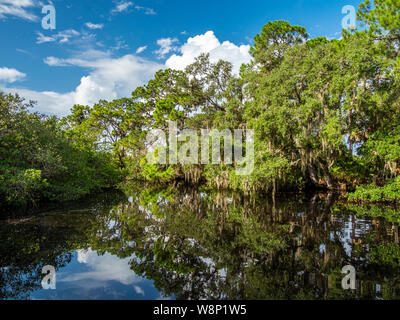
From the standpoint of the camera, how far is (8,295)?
3.88 metres

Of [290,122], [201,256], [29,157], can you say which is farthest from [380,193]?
[29,157]

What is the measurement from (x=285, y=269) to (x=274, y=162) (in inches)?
416

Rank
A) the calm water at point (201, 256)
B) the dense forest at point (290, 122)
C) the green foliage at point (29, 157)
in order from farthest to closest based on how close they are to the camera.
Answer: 1. the dense forest at point (290, 122)
2. the green foliage at point (29, 157)
3. the calm water at point (201, 256)

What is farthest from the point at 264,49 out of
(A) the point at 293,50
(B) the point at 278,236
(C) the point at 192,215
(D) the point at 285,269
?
(D) the point at 285,269

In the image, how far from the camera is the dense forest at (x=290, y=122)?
1096cm

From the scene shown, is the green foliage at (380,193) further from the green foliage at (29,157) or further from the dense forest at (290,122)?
the green foliage at (29,157)

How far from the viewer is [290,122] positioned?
1365 centimetres

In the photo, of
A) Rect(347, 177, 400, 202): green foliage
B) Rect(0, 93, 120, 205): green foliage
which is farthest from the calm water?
Rect(347, 177, 400, 202): green foliage

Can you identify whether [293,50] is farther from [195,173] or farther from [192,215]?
[195,173]

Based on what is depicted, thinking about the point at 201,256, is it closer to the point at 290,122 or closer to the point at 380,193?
the point at 290,122

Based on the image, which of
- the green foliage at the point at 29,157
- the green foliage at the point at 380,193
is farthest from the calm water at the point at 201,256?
the green foliage at the point at 380,193

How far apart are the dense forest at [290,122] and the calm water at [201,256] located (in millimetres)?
3270

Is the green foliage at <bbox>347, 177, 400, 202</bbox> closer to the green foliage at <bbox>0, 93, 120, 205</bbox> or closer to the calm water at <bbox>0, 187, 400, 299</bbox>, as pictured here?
the calm water at <bbox>0, 187, 400, 299</bbox>

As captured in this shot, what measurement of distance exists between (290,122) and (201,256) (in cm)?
1030
